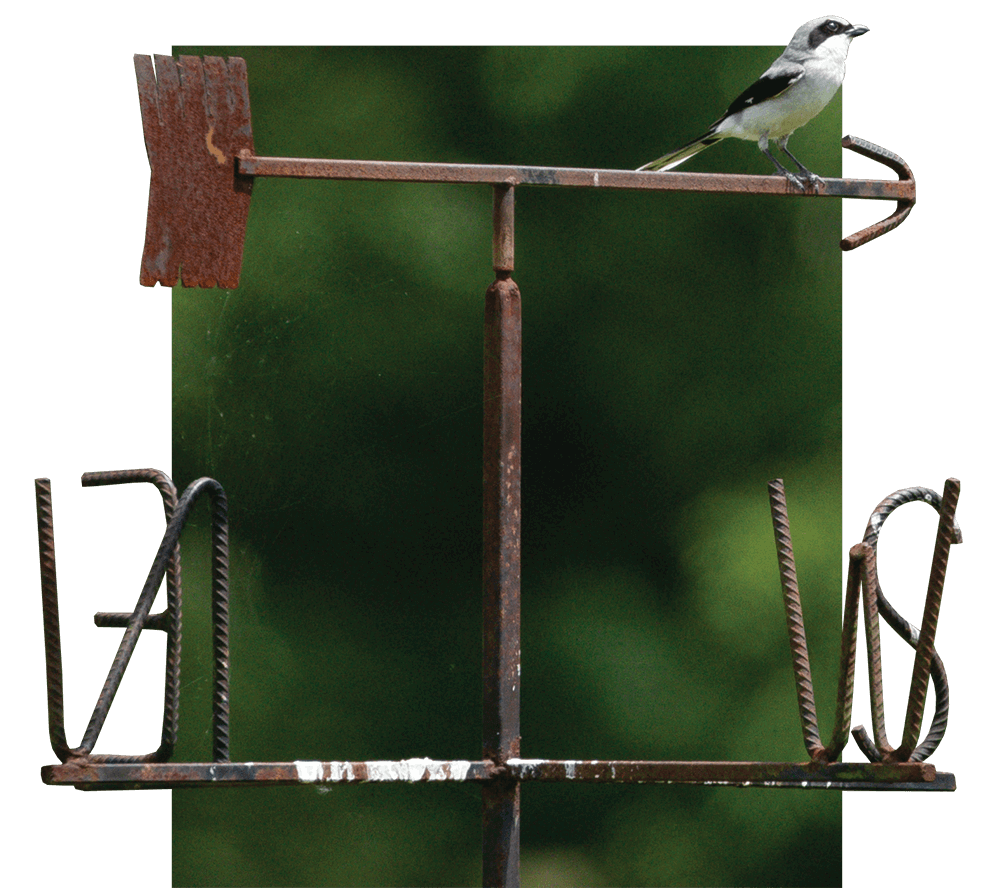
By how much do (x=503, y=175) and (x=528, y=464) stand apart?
2.60 ft

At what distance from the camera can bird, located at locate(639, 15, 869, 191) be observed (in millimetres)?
4527

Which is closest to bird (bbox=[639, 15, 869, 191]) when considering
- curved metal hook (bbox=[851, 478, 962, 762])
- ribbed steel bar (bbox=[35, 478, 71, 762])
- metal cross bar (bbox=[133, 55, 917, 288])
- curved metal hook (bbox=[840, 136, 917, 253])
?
curved metal hook (bbox=[840, 136, 917, 253])

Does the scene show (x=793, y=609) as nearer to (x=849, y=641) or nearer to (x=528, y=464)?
(x=849, y=641)

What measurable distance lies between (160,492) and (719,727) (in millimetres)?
1464

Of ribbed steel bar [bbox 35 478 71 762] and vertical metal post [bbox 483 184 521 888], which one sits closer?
ribbed steel bar [bbox 35 478 71 762]

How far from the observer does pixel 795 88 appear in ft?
14.9

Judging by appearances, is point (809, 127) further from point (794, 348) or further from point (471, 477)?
point (471, 477)

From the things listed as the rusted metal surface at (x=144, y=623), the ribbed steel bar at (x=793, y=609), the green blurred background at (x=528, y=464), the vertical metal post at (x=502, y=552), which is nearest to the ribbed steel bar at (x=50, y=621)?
the rusted metal surface at (x=144, y=623)

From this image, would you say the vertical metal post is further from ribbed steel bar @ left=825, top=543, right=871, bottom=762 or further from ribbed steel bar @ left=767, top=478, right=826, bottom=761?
ribbed steel bar @ left=825, top=543, right=871, bottom=762

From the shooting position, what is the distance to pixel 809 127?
4.80 meters

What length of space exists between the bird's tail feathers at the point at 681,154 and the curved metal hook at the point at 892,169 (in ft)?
1.03

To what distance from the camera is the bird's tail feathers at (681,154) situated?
459cm

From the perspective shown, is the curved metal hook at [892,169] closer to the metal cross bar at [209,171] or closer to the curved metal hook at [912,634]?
the metal cross bar at [209,171]

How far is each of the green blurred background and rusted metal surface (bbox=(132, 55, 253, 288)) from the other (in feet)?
1.49
